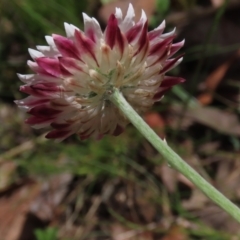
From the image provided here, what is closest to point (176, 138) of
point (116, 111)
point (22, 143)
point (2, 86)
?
point (22, 143)

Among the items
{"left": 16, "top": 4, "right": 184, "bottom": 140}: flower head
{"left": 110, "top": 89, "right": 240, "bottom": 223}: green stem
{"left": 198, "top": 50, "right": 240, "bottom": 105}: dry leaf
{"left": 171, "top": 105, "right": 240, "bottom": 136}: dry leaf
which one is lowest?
{"left": 171, "top": 105, "right": 240, "bottom": 136}: dry leaf

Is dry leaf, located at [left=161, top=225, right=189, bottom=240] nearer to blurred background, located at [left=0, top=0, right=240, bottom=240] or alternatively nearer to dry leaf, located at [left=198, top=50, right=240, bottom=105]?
blurred background, located at [left=0, top=0, right=240, bottom=240]

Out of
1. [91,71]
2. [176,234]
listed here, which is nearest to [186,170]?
[91,71]

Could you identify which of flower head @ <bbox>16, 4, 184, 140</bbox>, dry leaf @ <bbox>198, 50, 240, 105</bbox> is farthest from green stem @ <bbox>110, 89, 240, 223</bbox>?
dry leaf @ <bbox>198, 50, 240, 105</bbox>

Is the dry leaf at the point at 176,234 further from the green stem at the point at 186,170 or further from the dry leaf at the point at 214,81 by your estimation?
the green stem at the point at 186,170

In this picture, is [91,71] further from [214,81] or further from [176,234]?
[214,81]
